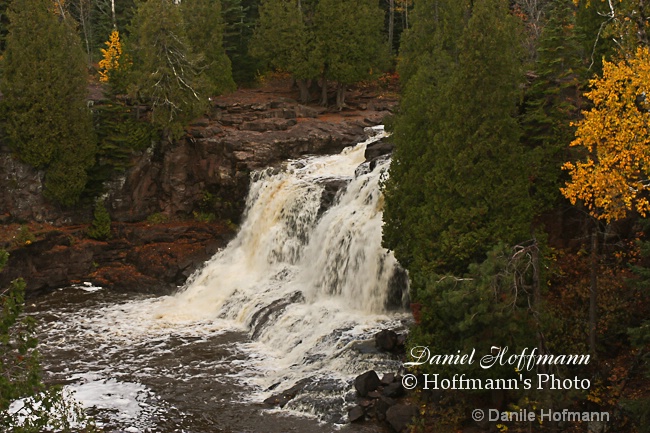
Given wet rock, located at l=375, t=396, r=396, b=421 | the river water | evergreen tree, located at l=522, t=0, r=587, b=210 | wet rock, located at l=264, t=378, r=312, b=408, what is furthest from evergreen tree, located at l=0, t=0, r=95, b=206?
evergreen tree, located at l=522, t=0, r=587, b=210

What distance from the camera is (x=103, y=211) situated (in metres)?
35.2

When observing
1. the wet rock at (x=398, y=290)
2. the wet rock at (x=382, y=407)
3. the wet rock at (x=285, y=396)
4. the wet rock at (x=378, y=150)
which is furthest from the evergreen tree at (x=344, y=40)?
the wet rock at (x=382, y=407)

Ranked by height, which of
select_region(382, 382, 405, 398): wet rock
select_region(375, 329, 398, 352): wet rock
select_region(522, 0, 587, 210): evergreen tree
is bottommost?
select_region(382, 382, 405, 398): wet rock

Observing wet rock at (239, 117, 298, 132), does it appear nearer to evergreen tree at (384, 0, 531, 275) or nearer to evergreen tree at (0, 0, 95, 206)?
evergreen tree at (0, 0, 95, 206)

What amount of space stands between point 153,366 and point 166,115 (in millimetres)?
15866

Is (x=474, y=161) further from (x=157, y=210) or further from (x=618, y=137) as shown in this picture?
(x=157, y=210)

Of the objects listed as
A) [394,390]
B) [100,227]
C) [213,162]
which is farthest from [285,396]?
[100,227]

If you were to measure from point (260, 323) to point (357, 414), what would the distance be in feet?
27.1

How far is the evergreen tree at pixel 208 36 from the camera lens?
136 feet

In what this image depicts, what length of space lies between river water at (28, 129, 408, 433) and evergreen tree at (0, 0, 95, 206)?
6.20 metres

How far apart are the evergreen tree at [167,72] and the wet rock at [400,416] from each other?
2172 centimetres

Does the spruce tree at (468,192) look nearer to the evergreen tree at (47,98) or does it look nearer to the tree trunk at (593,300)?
the tree trunk at (593,300)

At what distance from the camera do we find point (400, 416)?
17.7 metres

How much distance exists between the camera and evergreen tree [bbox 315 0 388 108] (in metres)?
42.3
